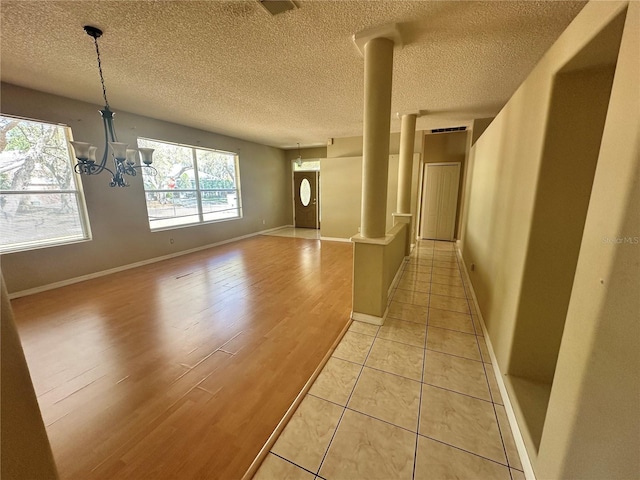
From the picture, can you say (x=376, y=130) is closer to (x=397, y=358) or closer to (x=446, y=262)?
(x=397, y=358)

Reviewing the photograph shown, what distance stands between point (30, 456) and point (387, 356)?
6.73 ft

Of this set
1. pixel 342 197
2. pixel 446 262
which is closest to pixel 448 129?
pixel 342 197

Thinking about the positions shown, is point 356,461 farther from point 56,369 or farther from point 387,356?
point 56,369

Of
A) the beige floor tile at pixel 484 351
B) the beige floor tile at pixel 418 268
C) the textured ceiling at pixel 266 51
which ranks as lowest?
the beige floor tile at pixel 484 351

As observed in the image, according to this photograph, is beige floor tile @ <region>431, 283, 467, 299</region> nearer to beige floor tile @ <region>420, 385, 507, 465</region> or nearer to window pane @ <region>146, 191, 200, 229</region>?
beige floor tile @ <region>420, 385, 507, 465</region>

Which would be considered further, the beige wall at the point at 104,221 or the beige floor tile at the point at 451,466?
the beige wall at the point at 104,221

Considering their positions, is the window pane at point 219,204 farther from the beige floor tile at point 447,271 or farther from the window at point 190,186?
the beige floor tile at point 447,271

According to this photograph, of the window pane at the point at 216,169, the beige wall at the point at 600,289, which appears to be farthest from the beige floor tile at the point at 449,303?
the window pane at the point at 216,169

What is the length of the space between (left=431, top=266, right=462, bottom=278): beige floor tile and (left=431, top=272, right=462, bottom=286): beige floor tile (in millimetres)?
65

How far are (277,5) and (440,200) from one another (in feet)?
18.6

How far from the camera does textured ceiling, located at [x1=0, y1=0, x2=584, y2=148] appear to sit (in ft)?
6.17

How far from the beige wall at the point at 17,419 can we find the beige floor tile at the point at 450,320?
274 cm

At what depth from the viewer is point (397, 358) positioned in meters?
2.12

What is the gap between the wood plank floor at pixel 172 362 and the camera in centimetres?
143
